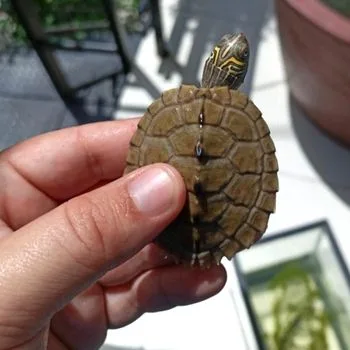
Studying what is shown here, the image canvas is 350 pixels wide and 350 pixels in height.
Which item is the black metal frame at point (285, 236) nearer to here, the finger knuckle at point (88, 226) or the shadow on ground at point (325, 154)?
the shadow on ground at point (325, 154)

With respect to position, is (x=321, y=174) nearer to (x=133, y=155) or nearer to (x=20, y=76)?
(x=133, y=155)

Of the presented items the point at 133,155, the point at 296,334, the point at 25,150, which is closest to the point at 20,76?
the point at 25,150

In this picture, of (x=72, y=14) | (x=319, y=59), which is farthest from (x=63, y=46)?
(x=319, y=59)

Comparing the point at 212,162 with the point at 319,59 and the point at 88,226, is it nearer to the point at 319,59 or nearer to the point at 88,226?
the point at 88,226

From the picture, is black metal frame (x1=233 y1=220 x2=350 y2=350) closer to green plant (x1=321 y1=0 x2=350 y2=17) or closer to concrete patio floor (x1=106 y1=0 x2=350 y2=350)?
concrete patio floor (x1=106 y1=0 x2=350 y2=350)

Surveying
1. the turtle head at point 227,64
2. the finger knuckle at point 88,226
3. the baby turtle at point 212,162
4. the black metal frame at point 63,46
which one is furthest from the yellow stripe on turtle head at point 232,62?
the black metal frame at point 63,46

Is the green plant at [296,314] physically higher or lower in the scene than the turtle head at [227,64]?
→ lower
